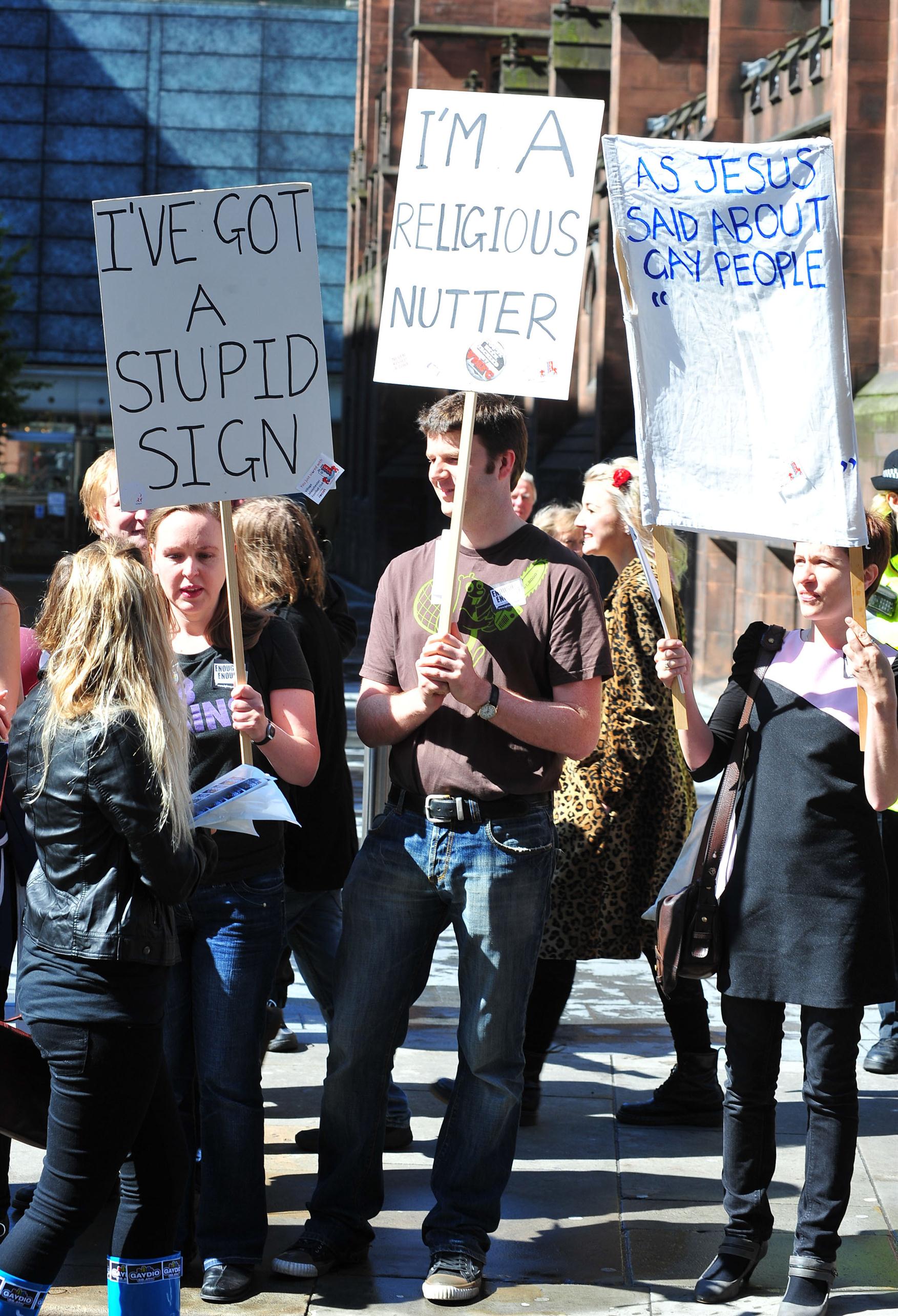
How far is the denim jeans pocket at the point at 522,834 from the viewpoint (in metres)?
4.05

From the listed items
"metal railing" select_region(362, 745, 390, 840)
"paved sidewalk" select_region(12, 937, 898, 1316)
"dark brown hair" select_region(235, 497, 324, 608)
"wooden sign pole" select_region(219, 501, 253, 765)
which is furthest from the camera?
"metal railing" select_region(362, 745, 390, 840)

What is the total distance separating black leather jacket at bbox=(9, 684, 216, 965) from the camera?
3295 millimetres

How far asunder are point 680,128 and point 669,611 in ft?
55.5

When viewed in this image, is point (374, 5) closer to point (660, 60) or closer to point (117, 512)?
point (660, 60)

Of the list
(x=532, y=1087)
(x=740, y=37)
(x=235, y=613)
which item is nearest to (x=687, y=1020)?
(x=532, y=1087)

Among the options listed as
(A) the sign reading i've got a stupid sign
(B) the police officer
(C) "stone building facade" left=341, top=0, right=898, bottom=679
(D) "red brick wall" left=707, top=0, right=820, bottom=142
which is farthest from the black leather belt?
(D) "red brick wall" left=707, top=0, right=820, bottom=142

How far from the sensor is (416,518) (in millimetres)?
35562

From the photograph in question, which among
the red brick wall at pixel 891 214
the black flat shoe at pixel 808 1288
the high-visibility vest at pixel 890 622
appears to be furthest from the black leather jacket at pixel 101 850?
the red brick wall at pixel 891 214

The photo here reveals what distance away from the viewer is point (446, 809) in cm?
405

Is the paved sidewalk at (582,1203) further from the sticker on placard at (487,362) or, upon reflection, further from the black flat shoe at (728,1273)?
the sticker on placard at (487,362)

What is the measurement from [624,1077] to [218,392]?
3006 millimetres

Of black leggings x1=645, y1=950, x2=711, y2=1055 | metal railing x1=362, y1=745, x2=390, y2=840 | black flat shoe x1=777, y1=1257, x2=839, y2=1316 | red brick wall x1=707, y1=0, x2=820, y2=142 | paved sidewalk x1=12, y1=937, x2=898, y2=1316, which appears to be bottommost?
paved sidewalk x1=12, y1=937, x2=898, y2=1316

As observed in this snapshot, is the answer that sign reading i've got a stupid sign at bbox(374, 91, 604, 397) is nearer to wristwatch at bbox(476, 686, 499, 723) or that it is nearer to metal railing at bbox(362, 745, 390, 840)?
wristwatch at bbox(476, 686, 499, 723)

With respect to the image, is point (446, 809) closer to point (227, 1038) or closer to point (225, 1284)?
point (227, 1038)
